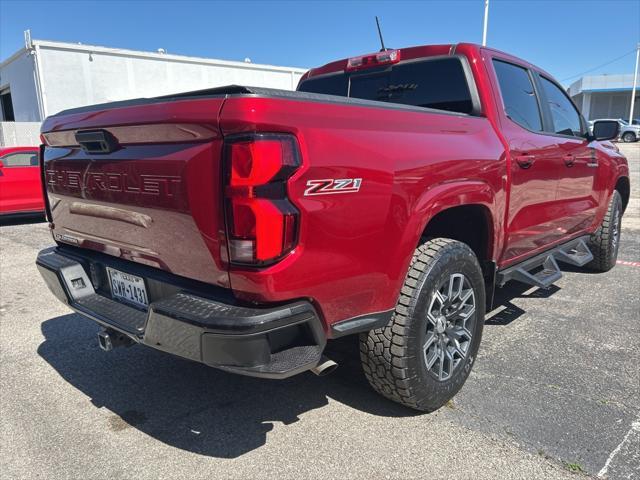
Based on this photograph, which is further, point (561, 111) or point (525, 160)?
point (561, 111)

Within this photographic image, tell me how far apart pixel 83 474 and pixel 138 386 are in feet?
2.76

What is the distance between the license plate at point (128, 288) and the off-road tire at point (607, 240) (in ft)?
15.6

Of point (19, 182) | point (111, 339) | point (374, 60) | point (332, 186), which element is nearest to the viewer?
point (332, 186)

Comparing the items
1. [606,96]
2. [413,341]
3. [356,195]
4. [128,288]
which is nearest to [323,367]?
[413,341]

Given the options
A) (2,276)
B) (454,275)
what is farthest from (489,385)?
(2,276)

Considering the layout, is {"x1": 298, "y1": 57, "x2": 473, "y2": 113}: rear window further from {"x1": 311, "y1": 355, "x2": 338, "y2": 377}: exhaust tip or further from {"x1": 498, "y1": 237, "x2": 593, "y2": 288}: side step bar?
{"x1": 311, "y1": 355, "x2": 338, "y2": 377}: exhaust tip

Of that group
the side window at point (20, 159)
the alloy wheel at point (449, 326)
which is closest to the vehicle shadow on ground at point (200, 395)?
the alloy wheel at point (449, 326)

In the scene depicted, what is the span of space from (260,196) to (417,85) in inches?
84.2

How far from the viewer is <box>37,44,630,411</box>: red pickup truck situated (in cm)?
190

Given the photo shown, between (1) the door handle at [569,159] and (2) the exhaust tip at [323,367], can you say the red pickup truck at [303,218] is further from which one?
(1) the door handle at [569,159]

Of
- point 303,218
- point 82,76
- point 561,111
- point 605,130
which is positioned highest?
point 82,76

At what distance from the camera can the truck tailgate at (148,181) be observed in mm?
1967

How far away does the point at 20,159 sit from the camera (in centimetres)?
959

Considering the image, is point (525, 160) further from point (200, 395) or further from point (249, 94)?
point (200, 395)
